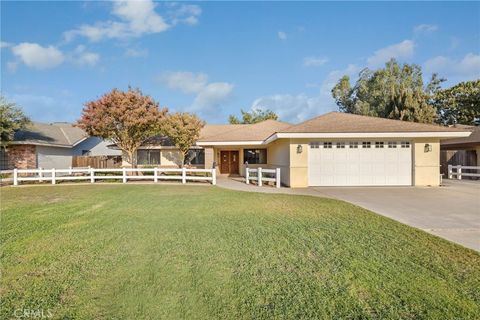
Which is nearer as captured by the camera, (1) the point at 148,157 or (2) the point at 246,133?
(2) the point at 246,133

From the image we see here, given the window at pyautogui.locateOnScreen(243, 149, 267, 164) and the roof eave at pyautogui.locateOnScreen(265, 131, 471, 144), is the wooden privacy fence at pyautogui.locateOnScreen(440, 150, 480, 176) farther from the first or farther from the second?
the window at pyautogui.locateOnScreen(243, 149, 267, 164)

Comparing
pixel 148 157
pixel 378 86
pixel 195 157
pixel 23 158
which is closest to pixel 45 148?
pixel 23 158

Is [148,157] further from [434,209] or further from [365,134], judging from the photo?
[434,209]

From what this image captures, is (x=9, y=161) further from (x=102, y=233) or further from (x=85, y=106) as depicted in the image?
(x=102, y=233)

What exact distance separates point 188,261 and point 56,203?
8076 mm

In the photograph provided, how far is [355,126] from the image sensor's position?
589 inches

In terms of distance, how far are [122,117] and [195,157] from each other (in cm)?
669

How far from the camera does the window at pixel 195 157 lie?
24469mm

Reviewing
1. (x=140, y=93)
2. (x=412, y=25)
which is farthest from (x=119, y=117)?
(x=412, y=25)

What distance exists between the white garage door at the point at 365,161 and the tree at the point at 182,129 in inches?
400

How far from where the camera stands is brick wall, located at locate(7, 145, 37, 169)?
2275cm

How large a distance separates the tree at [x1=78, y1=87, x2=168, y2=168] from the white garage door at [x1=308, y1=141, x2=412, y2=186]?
11991 millimetres

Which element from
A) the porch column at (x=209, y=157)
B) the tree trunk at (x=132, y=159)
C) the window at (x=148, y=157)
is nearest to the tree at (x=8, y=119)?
the tree trunk at (x=132, y=159)

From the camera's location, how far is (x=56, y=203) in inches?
409
